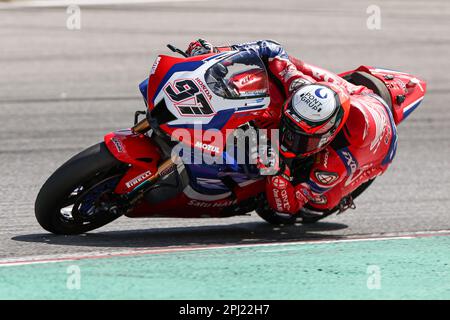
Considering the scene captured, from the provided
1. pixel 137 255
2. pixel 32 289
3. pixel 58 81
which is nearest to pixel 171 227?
pixel 137 255

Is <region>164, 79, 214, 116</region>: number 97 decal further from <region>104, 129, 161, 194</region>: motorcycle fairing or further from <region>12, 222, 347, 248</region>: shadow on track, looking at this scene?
<region>12, 222, 347, 248</region>: shadow on track

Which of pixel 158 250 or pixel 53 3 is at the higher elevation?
pixel 53 3

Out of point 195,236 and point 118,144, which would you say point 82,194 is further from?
point 195,236

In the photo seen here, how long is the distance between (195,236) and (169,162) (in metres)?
0.71

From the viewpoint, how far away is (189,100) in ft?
20.7

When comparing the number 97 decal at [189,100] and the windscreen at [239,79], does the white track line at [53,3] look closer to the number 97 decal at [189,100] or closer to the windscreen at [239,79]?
the windscreen at [239,79]

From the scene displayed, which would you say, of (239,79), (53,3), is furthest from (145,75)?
(239,79)

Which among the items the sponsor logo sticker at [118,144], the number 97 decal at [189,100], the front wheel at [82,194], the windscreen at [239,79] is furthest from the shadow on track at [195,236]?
the windscreen at [239,79]

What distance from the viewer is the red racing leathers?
6707 millimetres

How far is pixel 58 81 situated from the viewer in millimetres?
12867
